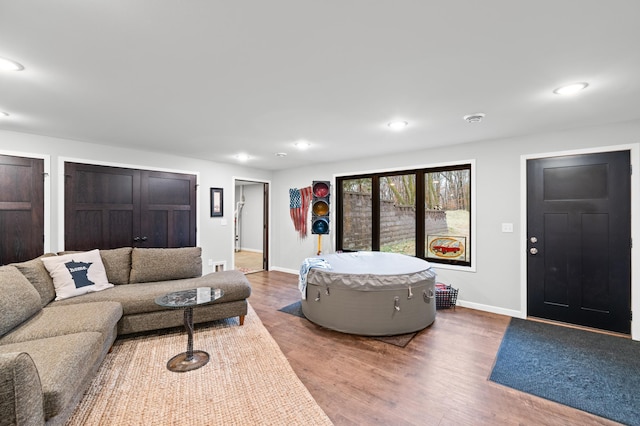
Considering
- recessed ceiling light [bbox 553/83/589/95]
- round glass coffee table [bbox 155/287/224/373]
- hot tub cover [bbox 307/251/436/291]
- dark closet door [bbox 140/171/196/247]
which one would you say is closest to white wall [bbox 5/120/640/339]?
dark closet door [bbox 140/171/196/247]

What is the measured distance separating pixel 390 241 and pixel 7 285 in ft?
14.5

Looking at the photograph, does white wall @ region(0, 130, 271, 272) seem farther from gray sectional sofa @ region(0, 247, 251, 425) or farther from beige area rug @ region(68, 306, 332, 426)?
beige area rug @ region(68, 306, 332, 426)

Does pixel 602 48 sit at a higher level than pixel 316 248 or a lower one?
higher

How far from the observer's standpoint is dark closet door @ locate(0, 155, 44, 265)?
3326mm

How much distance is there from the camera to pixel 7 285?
85.0 inches

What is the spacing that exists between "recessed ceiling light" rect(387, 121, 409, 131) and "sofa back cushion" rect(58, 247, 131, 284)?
135 inches

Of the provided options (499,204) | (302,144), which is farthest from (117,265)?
(499,204)

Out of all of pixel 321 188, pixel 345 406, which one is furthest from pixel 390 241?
pixel 345 406

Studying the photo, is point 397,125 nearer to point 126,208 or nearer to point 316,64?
point 316,64

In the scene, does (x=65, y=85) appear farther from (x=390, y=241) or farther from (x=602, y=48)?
(x=390, y=241)

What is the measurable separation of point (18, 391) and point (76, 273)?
208 centimetres

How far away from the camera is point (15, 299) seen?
2141 millimetres

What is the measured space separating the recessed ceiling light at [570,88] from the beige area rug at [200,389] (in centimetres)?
295

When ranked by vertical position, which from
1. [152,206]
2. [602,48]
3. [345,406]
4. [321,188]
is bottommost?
[345,406]
